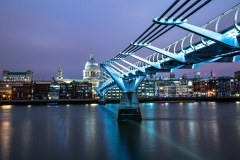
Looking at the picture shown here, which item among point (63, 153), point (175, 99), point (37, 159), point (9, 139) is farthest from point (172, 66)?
point (175, 99)

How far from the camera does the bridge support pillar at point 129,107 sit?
46000 millimetres

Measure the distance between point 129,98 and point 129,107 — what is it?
134 centimetres

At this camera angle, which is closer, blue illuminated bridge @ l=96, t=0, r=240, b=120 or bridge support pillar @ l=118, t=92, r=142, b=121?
blue illuminated bridge @ l=96, t=0, r=240, b=120

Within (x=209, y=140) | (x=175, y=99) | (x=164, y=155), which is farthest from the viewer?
(x=175, y=99)

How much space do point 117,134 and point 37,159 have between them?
1400 cm

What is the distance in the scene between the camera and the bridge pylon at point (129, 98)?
4606 cm

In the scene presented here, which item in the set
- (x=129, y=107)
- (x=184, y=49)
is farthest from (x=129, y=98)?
(x=184, y=49)

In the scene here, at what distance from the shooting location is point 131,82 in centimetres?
4853

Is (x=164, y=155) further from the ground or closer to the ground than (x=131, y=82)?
closer to the ground

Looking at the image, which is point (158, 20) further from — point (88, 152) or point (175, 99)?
point (175, 99)

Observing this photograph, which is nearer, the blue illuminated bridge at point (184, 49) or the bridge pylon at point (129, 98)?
the blue illuminated bridge at point (184, 49)

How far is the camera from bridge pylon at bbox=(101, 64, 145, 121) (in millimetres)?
46062

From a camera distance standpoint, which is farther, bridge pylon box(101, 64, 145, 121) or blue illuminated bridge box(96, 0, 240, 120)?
bridge pylon box(101, 64, 145, 121)

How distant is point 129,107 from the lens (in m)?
46.5
